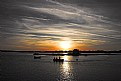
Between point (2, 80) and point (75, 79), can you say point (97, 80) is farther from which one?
point (2, 80)

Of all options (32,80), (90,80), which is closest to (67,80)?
(90,80)

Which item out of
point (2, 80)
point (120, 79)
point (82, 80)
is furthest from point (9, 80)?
point (120, 79)

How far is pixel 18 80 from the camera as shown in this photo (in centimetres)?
6669

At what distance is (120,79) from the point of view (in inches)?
2689

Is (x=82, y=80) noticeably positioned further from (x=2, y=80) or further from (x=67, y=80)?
(x=2, y=80)

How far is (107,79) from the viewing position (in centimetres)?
6844

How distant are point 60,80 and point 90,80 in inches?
405

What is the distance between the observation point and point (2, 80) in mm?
66312

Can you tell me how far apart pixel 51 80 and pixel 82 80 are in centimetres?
1069

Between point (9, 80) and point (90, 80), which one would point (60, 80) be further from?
point (9, 80)

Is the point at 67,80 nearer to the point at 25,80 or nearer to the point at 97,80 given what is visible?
the point at 97,80

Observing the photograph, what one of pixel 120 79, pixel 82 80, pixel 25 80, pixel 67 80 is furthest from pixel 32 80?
pixel 120 79

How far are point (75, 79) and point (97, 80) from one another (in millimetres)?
8141

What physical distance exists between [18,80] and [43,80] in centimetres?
849
